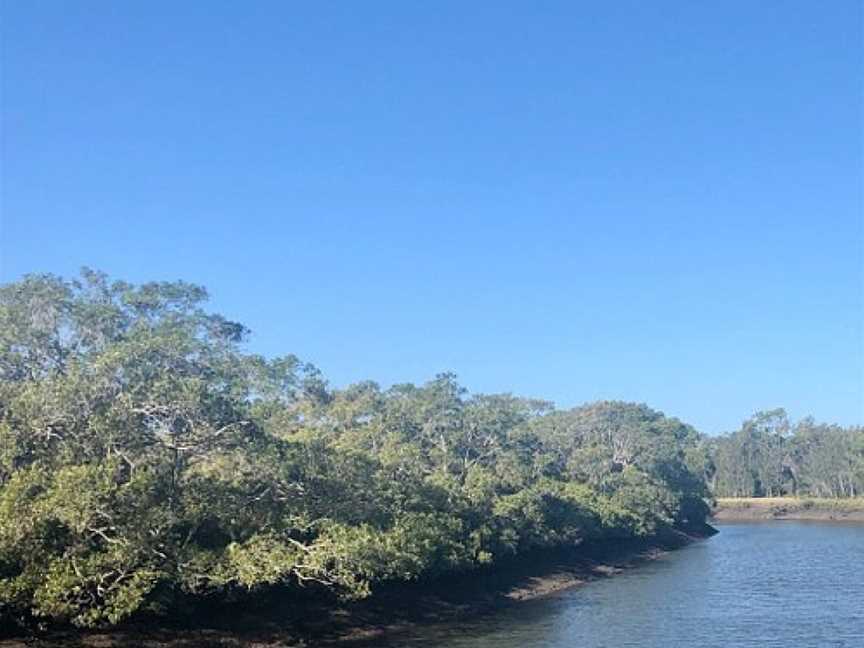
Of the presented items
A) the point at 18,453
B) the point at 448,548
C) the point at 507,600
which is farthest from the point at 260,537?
the point at 507,600

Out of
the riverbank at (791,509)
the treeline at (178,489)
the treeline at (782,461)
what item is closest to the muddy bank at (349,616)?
the treeline at (178,489)

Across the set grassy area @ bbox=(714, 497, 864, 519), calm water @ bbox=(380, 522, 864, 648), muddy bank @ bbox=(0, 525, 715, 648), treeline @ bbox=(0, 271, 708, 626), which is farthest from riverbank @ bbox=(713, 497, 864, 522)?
muddy bank @ bbox=(0, 525, 715, 648)

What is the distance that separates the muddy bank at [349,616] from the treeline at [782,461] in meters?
108

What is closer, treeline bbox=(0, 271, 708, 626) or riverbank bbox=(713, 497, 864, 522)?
treeline bbox=(0, 271, 708, 626)

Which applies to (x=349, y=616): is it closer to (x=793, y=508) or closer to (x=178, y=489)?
(x=178, y=489)

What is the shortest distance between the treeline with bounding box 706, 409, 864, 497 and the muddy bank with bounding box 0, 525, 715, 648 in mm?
107912

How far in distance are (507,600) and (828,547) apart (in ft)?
152

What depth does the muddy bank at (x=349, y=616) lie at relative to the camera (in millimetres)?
36312

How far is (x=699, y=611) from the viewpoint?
49125mm

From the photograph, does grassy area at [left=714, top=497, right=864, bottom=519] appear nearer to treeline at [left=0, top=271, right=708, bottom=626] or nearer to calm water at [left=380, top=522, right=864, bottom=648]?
calm water at [left=380, top=522, right=864, bottom=648]

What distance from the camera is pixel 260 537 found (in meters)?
39.8

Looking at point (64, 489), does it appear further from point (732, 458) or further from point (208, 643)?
point (732, 458)

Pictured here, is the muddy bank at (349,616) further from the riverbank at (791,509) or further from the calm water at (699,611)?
the riverbank at (791,509)

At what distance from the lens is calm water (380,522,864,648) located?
4144 centimetres
